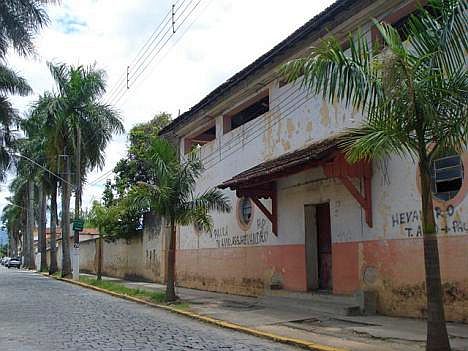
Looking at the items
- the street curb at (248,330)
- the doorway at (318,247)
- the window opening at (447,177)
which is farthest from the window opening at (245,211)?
the window opening at (447,177)

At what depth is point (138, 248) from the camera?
2939 centimetres

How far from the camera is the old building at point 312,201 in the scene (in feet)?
37.1

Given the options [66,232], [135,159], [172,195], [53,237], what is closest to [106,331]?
[172,195]

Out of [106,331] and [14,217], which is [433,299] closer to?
[106,331]

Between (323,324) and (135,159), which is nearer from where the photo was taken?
(323,324)

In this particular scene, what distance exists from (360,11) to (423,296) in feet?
22.3

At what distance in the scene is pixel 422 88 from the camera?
7.34 m

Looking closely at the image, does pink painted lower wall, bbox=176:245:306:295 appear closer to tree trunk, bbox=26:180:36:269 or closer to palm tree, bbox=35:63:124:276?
palm tree, bbox=35:63:124:276

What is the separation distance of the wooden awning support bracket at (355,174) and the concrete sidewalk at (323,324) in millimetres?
2500

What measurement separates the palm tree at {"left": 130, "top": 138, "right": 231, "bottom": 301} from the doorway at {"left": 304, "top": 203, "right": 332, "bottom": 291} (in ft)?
8.62

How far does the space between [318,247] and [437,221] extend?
16.4ft

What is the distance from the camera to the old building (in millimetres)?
11320

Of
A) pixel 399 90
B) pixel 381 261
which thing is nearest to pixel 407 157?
pixel 381 261

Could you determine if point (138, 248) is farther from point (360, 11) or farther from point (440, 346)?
point (440, 346)
